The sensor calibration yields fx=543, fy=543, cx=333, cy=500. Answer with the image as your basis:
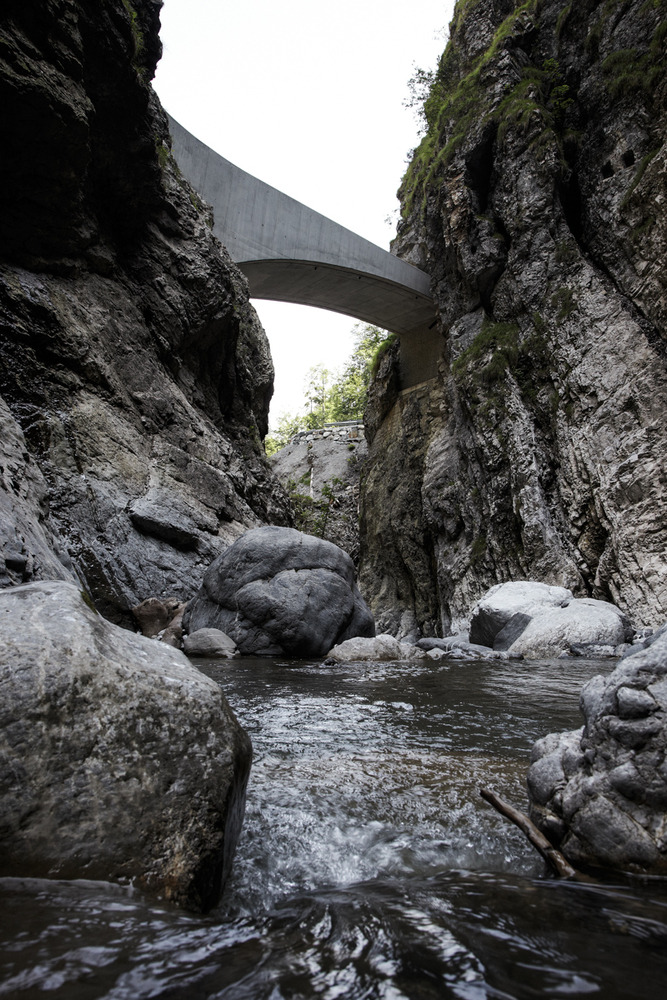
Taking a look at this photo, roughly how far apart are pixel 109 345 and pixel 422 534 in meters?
13.9

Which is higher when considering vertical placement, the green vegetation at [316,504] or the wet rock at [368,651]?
the green vegetation at [316,504]

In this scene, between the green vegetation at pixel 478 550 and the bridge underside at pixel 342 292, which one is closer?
the green vegetation at pixel 478 550

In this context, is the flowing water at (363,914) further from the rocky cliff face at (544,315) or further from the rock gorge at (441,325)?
the rocky cliff face at (544,315)

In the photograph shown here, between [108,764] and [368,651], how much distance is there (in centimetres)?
668

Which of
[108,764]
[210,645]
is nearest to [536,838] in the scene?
[108,764]

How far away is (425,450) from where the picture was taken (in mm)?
22625

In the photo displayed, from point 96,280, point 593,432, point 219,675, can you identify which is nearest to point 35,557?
point 219,675

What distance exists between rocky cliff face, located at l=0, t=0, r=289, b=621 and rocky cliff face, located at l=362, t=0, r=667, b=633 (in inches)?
292

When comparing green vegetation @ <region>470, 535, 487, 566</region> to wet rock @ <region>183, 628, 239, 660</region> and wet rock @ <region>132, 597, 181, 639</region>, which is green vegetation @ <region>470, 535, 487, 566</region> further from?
wet rock @ <region>183, 628, 239, 660</region>

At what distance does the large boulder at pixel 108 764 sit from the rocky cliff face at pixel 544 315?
33.9ft

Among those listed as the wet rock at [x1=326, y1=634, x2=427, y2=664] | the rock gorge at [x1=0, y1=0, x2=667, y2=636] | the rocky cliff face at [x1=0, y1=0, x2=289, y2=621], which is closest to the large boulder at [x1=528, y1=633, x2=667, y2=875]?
the rock gorge at [x1=0, y1=0, x2=667, y2=636]

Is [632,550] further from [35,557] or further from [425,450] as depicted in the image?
[425,450]

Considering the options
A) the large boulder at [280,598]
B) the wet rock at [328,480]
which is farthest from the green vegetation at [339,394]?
the large boulder at [280,598]

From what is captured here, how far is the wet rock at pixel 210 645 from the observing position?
25.9ft
